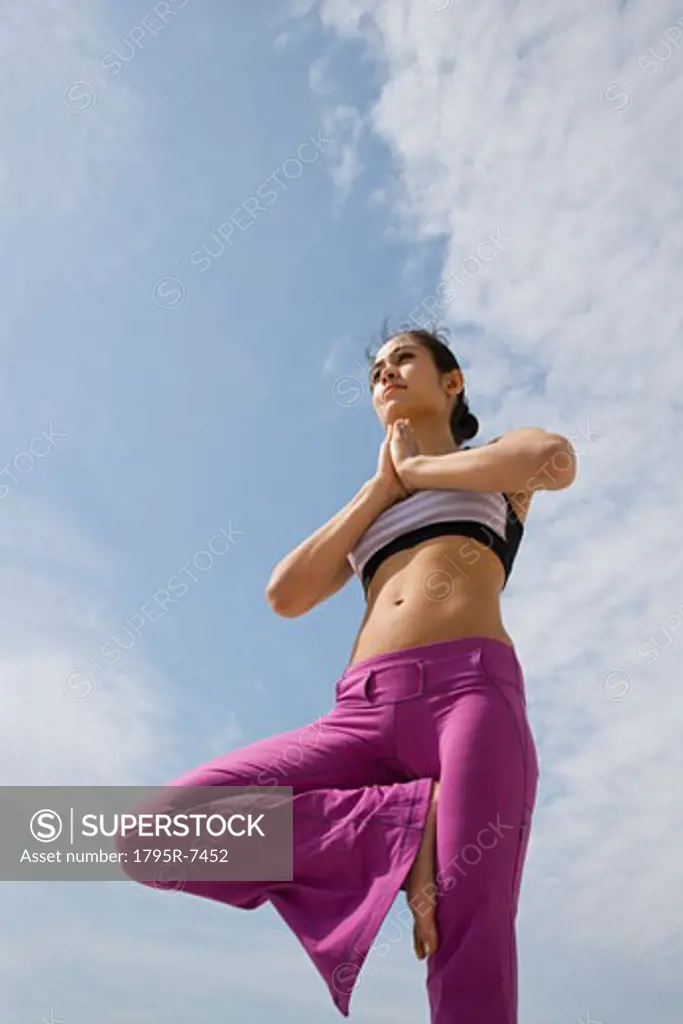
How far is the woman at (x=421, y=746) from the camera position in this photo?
2816mm

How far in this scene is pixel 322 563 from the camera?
11.8 ft

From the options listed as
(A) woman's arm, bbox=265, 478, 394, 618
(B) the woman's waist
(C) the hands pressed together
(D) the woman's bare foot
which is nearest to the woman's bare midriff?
(B) the woman's waist

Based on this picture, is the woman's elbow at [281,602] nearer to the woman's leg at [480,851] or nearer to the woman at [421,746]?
the woman at [421,746]

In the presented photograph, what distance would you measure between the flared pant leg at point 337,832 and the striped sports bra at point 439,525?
67cm

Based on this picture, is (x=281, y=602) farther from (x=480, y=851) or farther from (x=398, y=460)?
(x=480, y=851)

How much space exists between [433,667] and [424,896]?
2.22 ft

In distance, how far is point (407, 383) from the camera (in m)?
4.02

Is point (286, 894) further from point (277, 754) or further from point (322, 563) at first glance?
point (322, 563)

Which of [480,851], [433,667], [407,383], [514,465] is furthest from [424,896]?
[407,383]

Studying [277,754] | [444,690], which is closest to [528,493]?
[444,690]

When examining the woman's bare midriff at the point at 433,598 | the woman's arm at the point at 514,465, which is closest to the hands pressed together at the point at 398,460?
the woman's arm at the point at 514,465

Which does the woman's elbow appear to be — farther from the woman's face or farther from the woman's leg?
the woman's face

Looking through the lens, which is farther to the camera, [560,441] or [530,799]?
[560,441]

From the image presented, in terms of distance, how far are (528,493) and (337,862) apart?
1.58 meters
